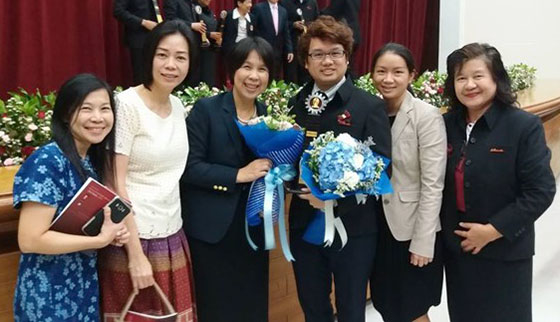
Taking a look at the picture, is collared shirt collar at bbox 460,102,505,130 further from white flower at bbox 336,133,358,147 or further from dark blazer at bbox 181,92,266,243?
dark blazer at bbox 181,92,266,243

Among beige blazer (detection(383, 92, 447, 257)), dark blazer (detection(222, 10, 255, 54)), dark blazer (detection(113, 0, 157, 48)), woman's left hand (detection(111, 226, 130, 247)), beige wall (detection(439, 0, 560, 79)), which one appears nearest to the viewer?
woman's left hand (detection(111, 226, 130, 247))

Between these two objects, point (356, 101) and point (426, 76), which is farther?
point (426, 76)

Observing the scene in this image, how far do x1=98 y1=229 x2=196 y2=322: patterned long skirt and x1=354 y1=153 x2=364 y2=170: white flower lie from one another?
0.60 meters

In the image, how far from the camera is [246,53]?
1732 mm

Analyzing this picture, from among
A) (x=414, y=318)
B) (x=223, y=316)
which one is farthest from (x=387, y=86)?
(x=223, y=316)

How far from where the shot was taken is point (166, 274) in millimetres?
1602

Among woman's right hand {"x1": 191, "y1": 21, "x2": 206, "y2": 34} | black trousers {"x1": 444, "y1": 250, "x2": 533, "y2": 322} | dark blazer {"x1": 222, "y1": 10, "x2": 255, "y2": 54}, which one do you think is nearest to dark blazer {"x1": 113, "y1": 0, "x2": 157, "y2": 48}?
woman's right hand {"x1": 191, "y1": 21, "x2": 206, "y2": 34}

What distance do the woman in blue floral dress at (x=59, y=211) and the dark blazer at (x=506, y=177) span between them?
3.67 ft

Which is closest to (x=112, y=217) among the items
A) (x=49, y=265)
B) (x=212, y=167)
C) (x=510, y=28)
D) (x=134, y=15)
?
(x=49, y=265)

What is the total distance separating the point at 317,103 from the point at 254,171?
1.03 feet

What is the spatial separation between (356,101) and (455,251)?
24.6 inches

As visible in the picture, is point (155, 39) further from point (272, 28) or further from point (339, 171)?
point (272, 28)

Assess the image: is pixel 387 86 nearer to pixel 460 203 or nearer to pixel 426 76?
pixel 460 203

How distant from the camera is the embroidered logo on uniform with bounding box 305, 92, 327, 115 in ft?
5.73
